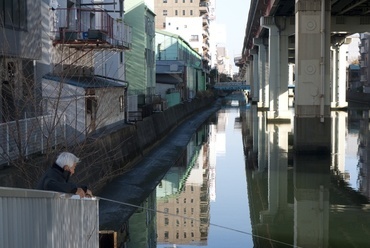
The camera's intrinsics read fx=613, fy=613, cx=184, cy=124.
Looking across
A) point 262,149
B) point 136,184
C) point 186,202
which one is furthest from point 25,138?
point 262,149

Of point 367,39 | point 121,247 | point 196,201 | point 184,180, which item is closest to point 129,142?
point 184,180

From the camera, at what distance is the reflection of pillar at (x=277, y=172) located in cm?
2000

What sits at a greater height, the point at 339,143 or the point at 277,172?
the point at 339,143

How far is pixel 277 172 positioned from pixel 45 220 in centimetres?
2051

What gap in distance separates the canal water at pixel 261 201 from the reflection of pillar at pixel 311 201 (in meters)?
0.02

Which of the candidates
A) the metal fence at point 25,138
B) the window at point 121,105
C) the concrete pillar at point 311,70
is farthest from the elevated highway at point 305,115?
the window at point 121,105

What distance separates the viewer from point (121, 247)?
1423 cm

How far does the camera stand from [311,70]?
30.9 metres

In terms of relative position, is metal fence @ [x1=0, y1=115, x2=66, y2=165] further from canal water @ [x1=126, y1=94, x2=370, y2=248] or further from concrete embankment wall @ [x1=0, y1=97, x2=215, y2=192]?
canal water @ [x1=126, y1=94, x2=370, y2=248]

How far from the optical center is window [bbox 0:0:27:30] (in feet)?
63.7

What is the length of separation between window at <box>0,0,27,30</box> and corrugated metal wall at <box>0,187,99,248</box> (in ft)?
39.0

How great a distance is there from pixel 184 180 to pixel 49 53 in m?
7.71

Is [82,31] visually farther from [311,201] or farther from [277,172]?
A: [311,201]

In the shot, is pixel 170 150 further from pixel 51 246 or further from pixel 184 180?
pixel 51 246
